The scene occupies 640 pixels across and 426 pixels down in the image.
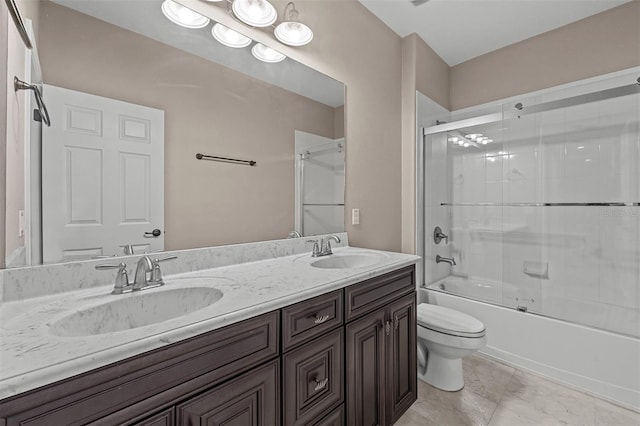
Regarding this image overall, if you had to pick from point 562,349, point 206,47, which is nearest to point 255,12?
point 206,47

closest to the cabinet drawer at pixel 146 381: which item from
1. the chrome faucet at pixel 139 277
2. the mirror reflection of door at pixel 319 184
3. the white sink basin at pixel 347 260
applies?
the chrome faucet at pixel 139 277

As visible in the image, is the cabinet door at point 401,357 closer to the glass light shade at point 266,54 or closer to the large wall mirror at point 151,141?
the large wall mirror at point 151,141

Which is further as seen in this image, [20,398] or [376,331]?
[376,331]

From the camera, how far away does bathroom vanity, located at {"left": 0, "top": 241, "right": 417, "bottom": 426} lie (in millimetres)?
613

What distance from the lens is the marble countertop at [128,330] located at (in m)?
0.56

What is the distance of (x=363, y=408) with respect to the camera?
130 cm

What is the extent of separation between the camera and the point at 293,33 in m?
1.62

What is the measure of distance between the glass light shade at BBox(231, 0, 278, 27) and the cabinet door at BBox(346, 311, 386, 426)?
1544 millimetres

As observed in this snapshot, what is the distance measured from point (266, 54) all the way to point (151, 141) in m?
0.81

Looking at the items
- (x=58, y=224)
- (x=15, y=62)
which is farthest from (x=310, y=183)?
(x=15, y=62)

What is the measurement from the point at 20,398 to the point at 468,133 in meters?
3.12

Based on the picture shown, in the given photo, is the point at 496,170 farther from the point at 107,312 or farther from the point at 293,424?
the point at 107,312

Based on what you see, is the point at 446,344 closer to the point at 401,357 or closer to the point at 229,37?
the point at 401,357

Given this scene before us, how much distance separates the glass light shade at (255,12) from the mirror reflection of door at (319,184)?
60 cm
